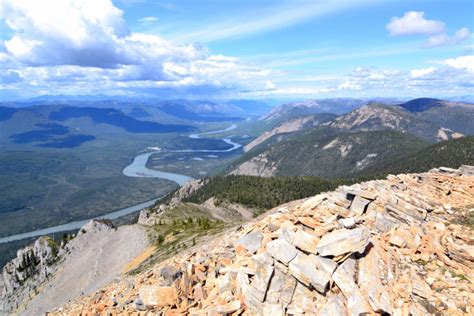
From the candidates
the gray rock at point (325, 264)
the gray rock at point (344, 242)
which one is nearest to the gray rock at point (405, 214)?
the gray rock at point (344, 242)

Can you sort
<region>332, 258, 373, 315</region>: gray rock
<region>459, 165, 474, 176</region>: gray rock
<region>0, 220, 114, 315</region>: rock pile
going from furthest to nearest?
<region>0, 220, 114, 315</region>: rock pile < <region>459, 165, 474, 176</region>: gray rock < <region>332, 258, 373, 315</region>: gray rock

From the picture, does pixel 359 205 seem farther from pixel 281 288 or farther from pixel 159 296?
pixel 159 296

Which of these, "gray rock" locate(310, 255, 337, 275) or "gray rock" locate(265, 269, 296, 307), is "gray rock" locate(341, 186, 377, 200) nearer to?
"gray rock" locate(310, 255, 337, 275)

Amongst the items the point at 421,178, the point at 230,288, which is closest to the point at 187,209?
the point at 421,178

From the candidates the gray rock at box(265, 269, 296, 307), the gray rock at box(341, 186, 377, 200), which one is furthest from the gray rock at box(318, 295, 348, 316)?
the gray rock at box(341, 186, 377, 200)

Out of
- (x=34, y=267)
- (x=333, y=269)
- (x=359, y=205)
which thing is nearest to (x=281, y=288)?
(x=333, y=269)

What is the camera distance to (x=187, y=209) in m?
163

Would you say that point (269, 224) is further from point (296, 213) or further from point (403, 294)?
point (403, 294)

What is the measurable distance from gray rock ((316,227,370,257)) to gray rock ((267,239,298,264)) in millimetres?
2317

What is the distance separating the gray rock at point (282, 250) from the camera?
3244 centimetres

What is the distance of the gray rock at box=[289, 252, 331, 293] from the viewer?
1176 inches

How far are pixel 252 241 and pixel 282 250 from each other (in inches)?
206

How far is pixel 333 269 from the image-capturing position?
100ft

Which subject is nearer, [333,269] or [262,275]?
[333,269]
